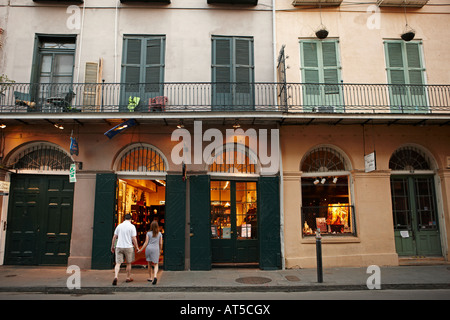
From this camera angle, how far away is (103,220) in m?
10.1

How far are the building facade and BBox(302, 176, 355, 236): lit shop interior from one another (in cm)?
5

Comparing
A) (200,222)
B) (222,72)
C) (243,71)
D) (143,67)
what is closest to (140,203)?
(200,222)

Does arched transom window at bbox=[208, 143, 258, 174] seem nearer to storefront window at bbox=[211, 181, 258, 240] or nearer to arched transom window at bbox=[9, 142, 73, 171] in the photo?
storefront window at bbox=[211, 181, 258, 240]

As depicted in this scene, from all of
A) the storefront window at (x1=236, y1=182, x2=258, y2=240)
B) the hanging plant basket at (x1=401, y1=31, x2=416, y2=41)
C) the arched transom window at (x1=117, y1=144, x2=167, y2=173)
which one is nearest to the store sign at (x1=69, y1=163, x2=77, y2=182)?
the arched transom window at (x1=117, y1=144, x2=167, y2=173)

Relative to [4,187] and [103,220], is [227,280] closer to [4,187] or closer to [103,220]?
[103,220]

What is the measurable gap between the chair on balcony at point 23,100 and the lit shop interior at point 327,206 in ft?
30.7

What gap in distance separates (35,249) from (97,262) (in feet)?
7.36

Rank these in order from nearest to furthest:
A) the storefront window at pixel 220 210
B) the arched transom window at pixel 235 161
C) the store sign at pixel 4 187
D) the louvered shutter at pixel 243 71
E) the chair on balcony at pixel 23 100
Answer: the store sign at pixel 4 187 → the chair on balcony at pixel 23 100 → the storefront window at pixel 220 210 → the arched transom window at pixel 235 161 → the louvered shutter at pixel 243 71

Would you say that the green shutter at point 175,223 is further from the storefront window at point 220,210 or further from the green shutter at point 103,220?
the green shutter at point 103,220

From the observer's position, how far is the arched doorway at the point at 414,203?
1095cm

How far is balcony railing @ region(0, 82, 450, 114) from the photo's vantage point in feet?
35.1

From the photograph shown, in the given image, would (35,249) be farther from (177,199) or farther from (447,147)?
(447,147)

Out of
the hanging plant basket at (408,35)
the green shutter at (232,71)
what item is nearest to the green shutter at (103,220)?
the green shutter at (232,71)

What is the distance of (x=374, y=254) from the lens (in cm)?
1042
